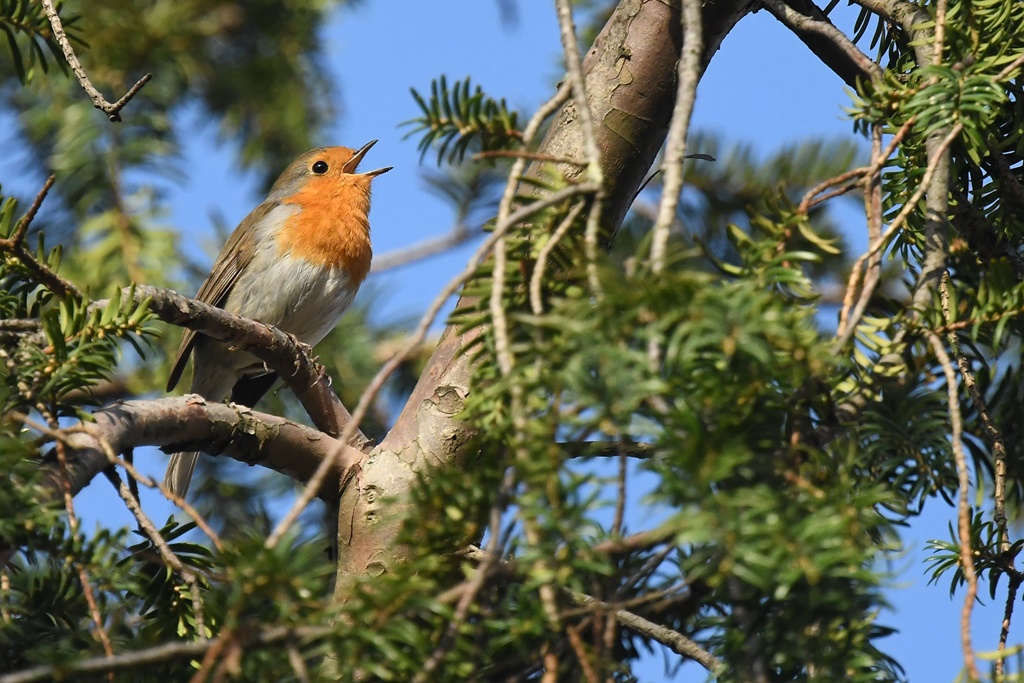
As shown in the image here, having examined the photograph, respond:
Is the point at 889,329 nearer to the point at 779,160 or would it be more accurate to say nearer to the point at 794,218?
the point at 794,218

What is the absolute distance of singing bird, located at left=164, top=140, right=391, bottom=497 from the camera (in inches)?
219

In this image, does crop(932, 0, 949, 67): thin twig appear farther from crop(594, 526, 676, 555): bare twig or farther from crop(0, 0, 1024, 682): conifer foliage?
crop(594, 526, 676, 555): bare twig

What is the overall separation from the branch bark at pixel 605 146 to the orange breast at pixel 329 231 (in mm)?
2816

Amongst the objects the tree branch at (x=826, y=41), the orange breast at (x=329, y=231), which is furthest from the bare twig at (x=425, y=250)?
the tree branch at (x=826, y=41)

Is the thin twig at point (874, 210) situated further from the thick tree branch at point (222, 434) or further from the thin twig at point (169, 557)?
the thick tree branch at point (222, 434)

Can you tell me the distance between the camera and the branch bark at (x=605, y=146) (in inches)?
112

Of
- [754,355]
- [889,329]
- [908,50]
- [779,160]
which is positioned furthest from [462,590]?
[779,160]

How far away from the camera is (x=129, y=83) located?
5.03 m

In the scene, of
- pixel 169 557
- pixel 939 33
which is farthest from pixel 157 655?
pixel 939 33

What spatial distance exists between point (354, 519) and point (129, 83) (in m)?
3.02

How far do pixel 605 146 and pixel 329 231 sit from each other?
3.15 meters

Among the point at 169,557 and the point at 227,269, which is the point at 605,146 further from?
the point at 227,269

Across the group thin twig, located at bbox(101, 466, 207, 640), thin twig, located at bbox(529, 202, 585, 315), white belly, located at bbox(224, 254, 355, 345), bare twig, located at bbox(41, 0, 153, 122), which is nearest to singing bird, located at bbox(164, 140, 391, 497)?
white belly, located at bbox(224, 254, 355, 345)

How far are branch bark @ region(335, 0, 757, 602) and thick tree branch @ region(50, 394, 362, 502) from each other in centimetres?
19
